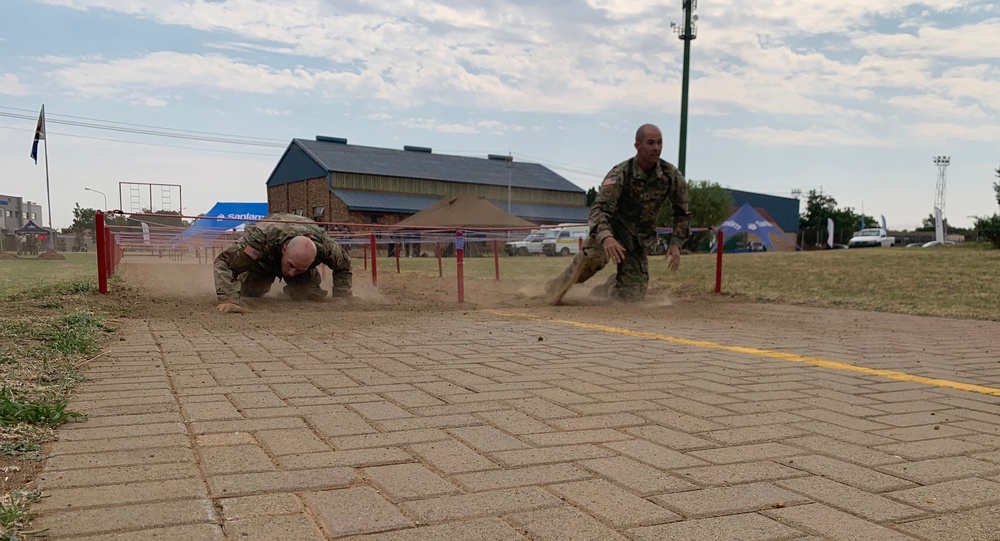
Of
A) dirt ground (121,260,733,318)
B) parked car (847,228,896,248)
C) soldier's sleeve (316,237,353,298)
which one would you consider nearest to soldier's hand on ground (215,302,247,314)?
dirt ground (121,260,733,318)

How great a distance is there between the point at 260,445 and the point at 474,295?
8089mm

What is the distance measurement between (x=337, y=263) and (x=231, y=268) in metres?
1.20

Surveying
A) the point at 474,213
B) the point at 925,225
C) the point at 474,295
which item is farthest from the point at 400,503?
the point at 925,225

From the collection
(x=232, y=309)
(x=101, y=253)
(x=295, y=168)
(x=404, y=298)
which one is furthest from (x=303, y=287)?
(x=295, y=168)

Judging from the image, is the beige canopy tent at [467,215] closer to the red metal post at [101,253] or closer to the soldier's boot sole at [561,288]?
the soldier's boot sole at [561,288]

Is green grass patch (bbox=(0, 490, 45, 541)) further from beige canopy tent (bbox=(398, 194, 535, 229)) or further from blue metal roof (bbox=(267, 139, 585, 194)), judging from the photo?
blue metal roof (bbox=(267, 139, 585, 194))

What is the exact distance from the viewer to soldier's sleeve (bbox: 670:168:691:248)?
880 cm

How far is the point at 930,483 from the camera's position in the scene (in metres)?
2.21

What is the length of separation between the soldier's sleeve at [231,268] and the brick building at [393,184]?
3508 centimetres

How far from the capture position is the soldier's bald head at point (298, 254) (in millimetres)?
7723

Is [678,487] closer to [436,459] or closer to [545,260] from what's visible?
[436,459]

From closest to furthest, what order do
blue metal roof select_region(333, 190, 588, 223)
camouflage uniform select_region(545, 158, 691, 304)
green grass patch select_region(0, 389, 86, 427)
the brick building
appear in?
green grass patch select_region(0, 389, 86, 427) < camouflage uniform select_region(545, 158, 691, 304) < blue metal roof select_region(333, 190, 588, 223) < the brick building

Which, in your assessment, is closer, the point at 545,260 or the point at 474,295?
the point at 474,295

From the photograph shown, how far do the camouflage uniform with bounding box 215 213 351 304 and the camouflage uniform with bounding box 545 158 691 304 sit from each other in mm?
2776
